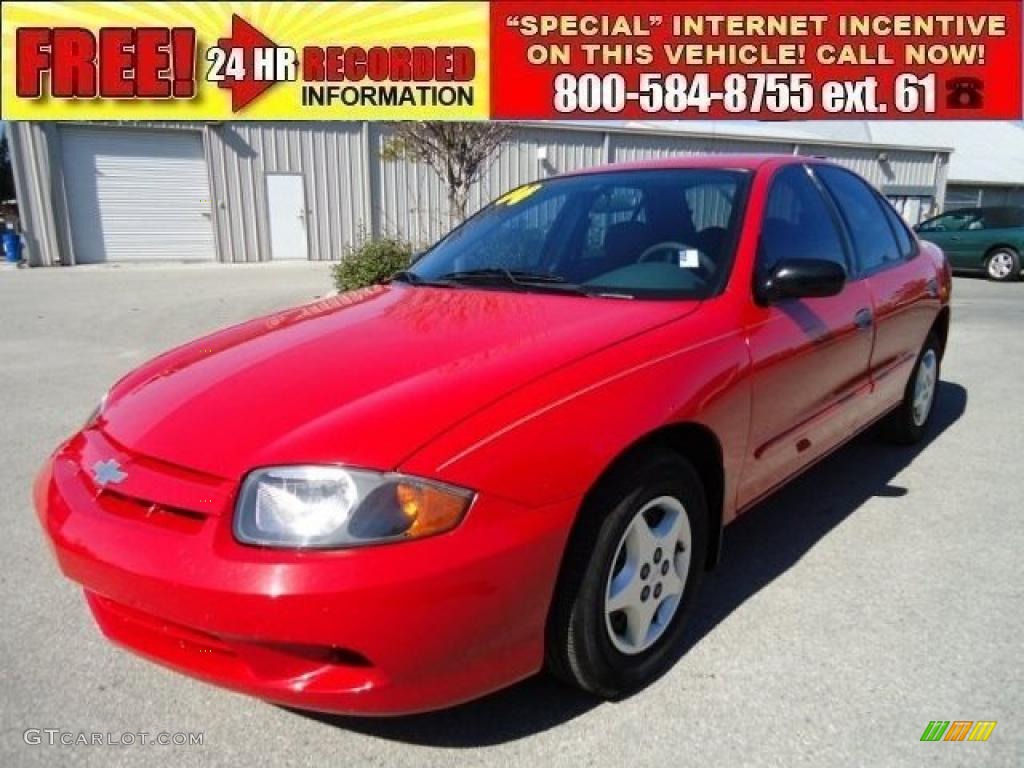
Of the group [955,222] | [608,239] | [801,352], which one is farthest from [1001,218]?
[608,239]

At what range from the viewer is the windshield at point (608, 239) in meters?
2.68

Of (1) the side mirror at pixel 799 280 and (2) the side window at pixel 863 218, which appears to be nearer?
(1) the side mirror at pixel 799 280

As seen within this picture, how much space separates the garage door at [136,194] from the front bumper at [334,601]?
17.3 meters

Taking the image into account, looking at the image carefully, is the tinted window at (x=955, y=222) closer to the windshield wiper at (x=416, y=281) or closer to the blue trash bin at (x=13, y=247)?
the windshield wiper at (x=416, y=281)

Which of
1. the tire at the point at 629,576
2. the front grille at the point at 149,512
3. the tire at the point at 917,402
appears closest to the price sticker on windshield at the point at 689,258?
the tire at the point at 629,576

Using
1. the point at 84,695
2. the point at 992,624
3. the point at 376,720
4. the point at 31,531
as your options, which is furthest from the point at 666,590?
the point at 31,531

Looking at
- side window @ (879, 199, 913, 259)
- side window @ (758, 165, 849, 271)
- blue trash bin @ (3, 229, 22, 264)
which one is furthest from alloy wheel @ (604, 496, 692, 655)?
blue trash bin @ (3, 229, 22, 264)

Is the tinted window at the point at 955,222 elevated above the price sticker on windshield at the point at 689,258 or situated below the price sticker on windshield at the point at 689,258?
below

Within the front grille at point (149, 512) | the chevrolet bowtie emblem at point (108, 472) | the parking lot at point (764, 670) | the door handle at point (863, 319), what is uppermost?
the door handle at point (863, 319)

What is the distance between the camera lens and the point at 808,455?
3.02 m

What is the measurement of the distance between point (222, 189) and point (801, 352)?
16921 mm

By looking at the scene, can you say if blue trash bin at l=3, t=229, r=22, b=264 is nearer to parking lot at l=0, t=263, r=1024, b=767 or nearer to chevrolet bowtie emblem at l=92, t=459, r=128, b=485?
parking lot at l=0, t=263, r=1024, b=767

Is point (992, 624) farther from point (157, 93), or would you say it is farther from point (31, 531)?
point (157, 93)

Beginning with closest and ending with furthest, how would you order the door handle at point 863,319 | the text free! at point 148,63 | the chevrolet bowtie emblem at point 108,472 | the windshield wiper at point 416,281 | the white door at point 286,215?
1. the chevrolet bowtie emblem at point 108,472
2. the windshield wiper at point 416,281
3. the door handle at point 863,319
4. the text free! at point 148,63
5. the white door at point 286,215
